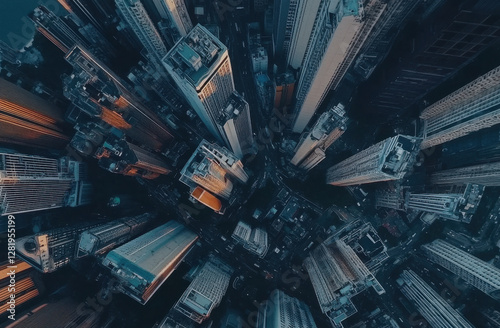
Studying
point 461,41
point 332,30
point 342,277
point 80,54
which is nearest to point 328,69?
point 332,30

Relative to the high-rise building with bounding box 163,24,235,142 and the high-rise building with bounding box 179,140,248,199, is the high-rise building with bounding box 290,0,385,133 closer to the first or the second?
the high-rise building with bounding box 163,24,235,142

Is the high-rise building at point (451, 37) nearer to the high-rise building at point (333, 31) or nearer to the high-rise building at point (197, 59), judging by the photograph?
the high-rise building at point (333, 31)

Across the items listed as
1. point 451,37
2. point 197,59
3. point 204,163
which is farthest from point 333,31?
point 204,163

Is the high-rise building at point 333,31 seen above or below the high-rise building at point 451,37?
Answer: below

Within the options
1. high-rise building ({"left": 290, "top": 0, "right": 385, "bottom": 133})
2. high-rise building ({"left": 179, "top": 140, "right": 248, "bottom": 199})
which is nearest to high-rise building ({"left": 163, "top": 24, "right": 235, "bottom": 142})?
high-rise building ({"left": 179, "top": 140, "right": 248, "bottom": 199})

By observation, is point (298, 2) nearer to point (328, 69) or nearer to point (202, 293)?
point (328, 69)

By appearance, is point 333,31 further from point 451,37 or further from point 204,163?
point 204,163

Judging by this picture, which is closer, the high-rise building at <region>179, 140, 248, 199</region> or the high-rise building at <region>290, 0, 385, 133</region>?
the high-rise building at <region>290, 0, 385, 133</region>

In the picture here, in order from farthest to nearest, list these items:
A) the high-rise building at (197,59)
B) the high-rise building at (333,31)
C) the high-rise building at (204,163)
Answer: the high-rise building at (204,163), the high-rise building at (197,59), the high-rise building at (333,31)

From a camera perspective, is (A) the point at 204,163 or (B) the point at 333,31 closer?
(B) the point at 333,31

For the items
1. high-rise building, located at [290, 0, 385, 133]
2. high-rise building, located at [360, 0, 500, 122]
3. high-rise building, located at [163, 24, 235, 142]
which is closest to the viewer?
high-rise building, located at [290, 0, 385, 133]

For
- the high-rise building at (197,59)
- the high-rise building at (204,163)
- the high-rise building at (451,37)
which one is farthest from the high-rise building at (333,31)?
the high-rise building at (204,163)
